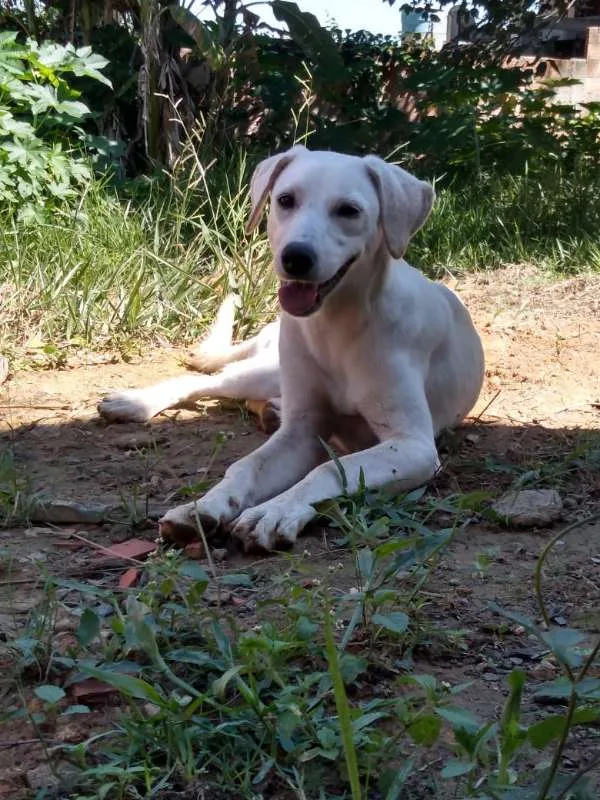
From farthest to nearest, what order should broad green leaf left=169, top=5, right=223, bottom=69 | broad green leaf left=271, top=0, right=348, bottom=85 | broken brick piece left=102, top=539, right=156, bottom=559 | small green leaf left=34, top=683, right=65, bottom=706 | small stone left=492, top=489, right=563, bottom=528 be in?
broad green leaf left=271, top=0, right=348, bottom=85 → broad green leaf left=169, top=5, right=223, bottom=69 → small stone left=492, top=489, right=563, bottom=528 → broken brick piece left=102, top=539, right=156, bottom=559 → small green leaf left=34, top=683, right=65, bottom=706

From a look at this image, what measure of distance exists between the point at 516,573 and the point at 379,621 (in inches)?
33.0

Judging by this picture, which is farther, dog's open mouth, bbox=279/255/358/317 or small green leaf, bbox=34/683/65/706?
dog's open mouth, bbox=279/255/358/317

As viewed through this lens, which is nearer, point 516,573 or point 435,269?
point 516,573

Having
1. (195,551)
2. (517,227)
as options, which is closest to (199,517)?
(195,551)

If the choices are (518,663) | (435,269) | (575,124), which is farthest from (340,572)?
(575,124)

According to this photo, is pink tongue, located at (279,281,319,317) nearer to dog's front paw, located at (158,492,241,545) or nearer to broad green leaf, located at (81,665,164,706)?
dog's front paw, located at (158,492,241,545)

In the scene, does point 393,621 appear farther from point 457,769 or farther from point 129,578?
point 129,578

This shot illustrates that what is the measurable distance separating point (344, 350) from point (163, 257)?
2379mm

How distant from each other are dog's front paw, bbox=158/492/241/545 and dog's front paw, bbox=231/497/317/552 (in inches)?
2.5

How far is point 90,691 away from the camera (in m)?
1.96

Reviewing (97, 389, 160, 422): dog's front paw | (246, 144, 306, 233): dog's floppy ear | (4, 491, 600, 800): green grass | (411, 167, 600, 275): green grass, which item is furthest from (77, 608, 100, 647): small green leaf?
(411, 167, 600, 275): green grass

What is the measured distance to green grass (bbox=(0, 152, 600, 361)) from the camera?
5387mm

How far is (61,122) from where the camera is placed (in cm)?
635

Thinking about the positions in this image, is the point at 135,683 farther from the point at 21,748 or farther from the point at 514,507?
the point at 514,507
